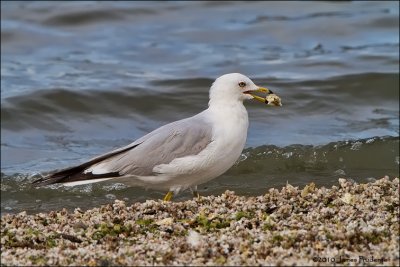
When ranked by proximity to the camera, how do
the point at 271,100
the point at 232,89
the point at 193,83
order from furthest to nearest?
the point at 193,83 < the point at 271,100 < the point at 232,89

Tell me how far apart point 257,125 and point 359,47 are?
17.0 feet

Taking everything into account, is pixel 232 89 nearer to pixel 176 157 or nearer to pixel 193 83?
pixel 176 157

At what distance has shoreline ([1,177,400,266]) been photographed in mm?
5613

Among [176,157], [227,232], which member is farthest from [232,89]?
[227,232]

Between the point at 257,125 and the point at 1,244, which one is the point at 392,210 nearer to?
the point at 1,244

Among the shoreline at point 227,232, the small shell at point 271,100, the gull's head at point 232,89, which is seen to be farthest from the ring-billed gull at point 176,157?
the small shell at point 271,100

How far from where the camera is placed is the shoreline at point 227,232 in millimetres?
5613

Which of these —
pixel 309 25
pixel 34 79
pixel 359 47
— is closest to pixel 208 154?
pixel 34 79

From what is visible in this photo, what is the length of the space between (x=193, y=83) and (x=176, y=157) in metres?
8.63

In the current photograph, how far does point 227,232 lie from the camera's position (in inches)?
245

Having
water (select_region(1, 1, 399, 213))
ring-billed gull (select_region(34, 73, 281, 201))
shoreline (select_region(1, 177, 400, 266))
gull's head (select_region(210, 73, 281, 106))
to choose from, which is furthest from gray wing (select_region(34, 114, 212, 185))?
water (select_region(1, 1, 399, 213))

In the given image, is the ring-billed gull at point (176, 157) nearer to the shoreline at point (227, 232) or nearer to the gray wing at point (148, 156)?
the gray wing at point (148, 156)

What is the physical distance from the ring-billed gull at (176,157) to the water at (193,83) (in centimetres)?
242

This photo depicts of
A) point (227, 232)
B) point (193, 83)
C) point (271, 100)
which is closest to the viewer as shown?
point (227, 232)
